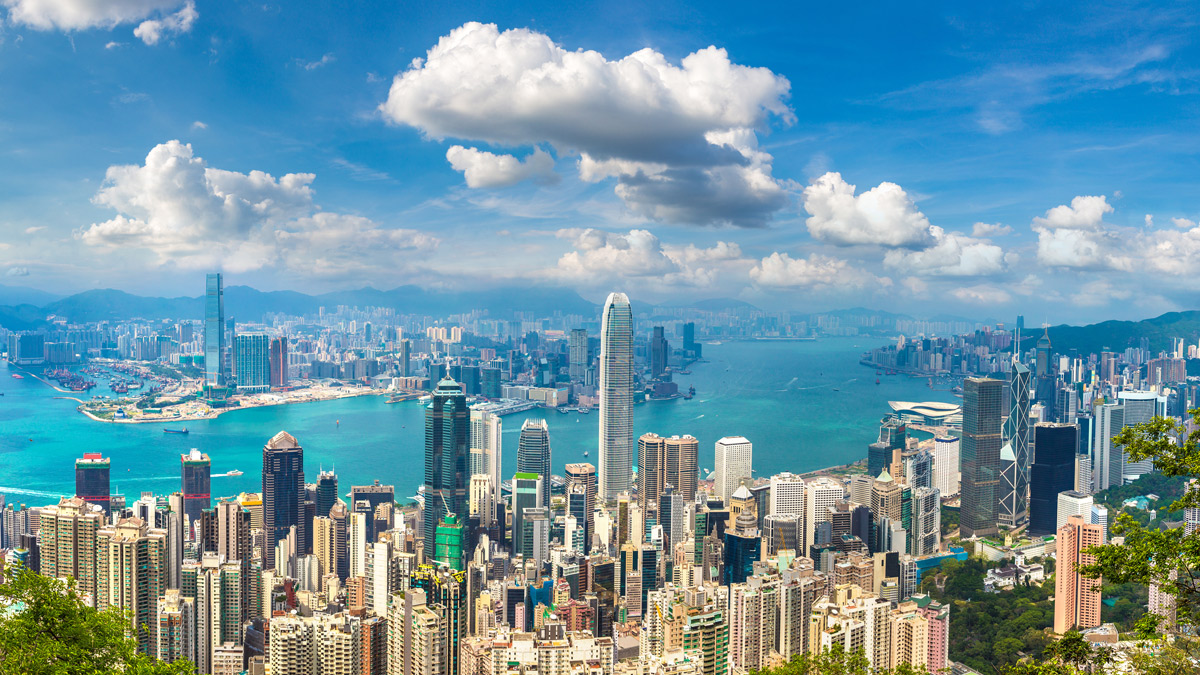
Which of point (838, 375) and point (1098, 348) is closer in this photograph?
point (1098, 348)

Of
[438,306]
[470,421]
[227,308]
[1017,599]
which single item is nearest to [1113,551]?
[1017,599]

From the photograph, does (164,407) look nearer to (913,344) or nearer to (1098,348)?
(913,344)

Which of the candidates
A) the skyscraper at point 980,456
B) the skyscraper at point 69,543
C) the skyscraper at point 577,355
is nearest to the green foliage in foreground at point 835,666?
the skyscraper at point 69,543

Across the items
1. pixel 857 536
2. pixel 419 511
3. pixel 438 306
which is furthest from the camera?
pixel 438 306

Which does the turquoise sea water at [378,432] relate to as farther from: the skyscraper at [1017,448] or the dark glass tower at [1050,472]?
the dark glass tower at [1050,472]

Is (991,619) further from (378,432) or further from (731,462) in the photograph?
(378,432)

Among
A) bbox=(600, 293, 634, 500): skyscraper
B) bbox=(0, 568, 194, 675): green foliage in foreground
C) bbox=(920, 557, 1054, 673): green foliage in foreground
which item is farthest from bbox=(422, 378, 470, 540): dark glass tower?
bbox=(0, 568, 194, 675): green foliage in foreground

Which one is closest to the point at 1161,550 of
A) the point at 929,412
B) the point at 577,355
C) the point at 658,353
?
the point at 929,412
